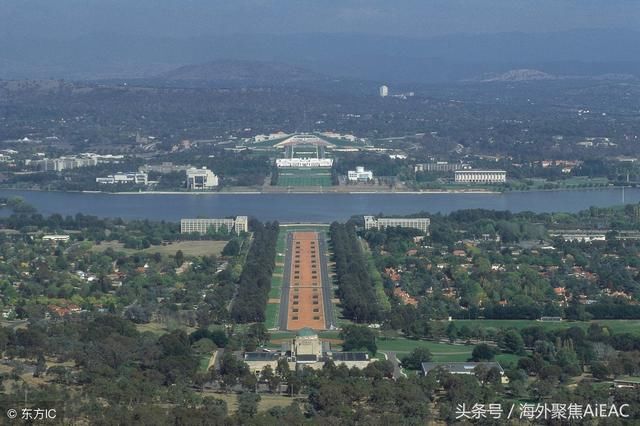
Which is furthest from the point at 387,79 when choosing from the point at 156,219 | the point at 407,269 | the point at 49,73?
the point at 407,269

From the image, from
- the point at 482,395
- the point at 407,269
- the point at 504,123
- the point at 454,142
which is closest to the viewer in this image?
the point at 482,395

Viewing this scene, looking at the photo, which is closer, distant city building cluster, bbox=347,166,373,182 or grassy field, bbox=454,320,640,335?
grassy field, bbox=454,320,640,335

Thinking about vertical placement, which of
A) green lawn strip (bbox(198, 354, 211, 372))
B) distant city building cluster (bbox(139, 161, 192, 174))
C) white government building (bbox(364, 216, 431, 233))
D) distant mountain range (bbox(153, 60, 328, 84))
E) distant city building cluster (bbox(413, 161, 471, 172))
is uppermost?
distant mountain range (bbox(153, 60, 328, 84))

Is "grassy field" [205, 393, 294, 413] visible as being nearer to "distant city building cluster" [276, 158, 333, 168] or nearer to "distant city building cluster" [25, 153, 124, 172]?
"distant city building cluster" [25, 153, 124, 172]

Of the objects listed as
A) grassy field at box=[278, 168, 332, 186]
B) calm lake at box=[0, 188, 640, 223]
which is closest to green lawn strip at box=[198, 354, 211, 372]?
calm lake at box=[0, 188, 640, 223]

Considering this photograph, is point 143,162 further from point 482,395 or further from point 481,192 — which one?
point 482,395

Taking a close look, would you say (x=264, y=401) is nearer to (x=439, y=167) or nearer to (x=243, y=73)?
(x=439, y=167)
